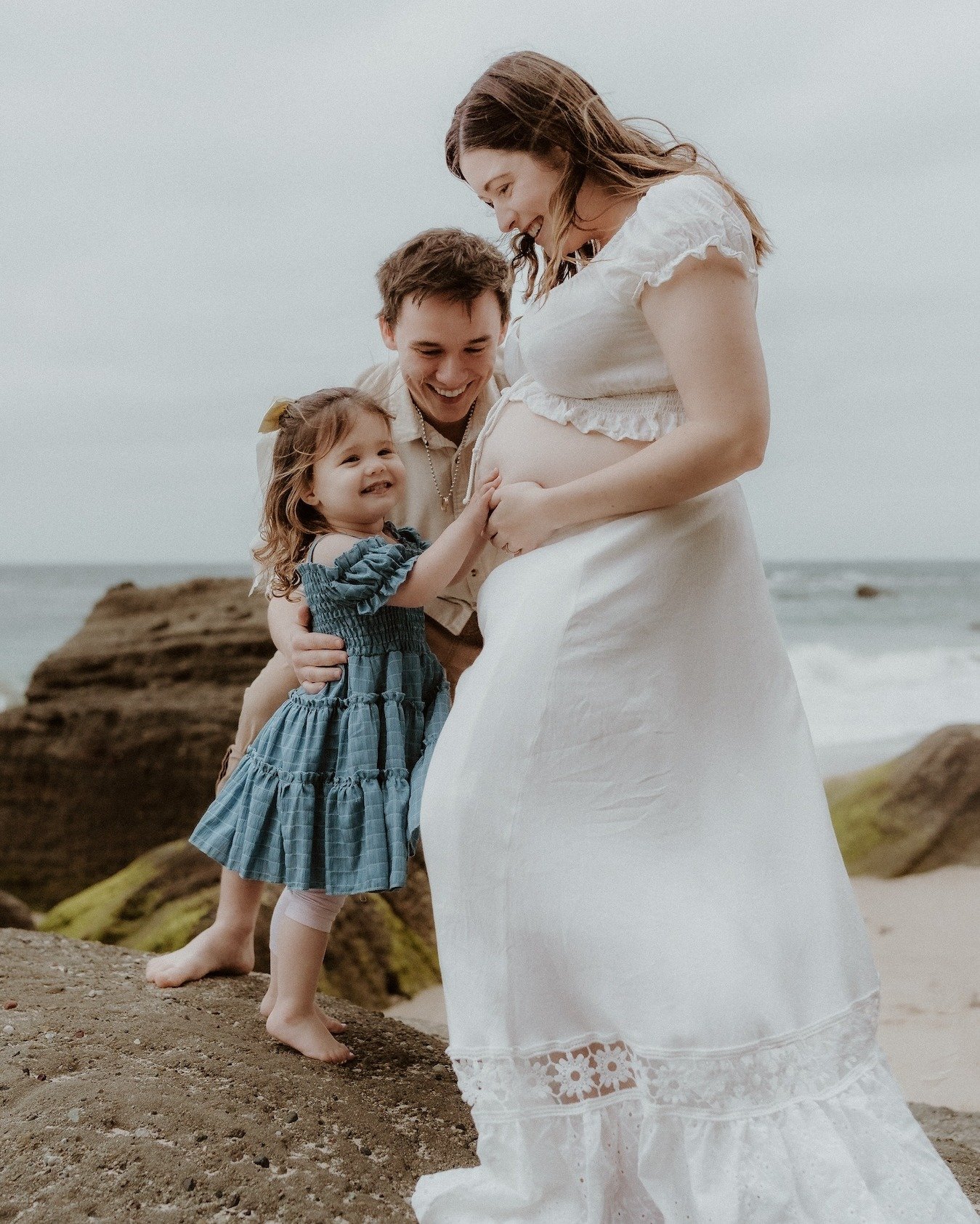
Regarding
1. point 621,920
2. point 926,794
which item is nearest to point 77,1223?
point 621,920

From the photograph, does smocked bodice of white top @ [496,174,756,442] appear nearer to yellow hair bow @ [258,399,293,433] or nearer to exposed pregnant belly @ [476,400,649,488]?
exposed pregnant belly @ [476,400,649,488]

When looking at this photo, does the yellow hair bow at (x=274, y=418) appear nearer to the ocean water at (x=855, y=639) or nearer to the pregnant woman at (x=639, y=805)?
the pregnant woman at (x=639, y=805)

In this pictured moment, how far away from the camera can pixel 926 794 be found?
20.7 ft

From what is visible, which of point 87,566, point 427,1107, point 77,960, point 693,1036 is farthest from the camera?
point 87,566

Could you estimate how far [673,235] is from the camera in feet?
6.59

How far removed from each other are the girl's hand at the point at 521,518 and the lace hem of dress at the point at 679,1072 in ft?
2.89

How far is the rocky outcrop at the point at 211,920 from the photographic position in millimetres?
4469

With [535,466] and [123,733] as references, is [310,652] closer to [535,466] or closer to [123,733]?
[535,466]

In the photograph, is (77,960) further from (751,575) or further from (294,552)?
(751,575)

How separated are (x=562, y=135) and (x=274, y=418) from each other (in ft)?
3.36

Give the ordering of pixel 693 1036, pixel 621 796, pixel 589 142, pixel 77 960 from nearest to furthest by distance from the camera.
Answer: pixel 693 1036
pixel 621 796
pixel 589 142
pixel 77 960

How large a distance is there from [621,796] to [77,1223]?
1.20m

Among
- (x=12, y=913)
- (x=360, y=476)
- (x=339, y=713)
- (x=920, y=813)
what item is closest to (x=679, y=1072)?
(x=339, y=713)

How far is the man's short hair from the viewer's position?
2660 millimetres
